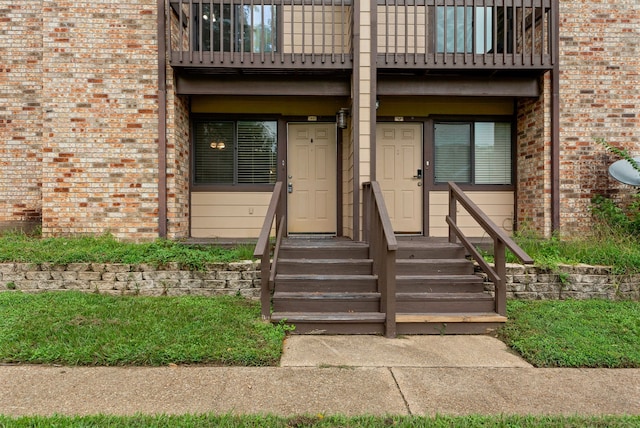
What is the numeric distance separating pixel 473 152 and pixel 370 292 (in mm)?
4128

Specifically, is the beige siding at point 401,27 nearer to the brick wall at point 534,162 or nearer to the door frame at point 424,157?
the door frame at point 424,157

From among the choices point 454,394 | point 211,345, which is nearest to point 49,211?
point 211,345

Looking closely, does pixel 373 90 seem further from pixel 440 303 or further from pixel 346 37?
pixel 440 303

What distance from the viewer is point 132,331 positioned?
149 inches

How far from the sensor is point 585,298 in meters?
5.06

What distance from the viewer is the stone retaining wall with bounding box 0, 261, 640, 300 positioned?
5.04 metres

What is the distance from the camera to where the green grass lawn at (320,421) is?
2387mm

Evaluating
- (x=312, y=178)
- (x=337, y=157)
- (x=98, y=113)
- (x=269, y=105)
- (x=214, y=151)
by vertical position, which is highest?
(x=269, y=105)

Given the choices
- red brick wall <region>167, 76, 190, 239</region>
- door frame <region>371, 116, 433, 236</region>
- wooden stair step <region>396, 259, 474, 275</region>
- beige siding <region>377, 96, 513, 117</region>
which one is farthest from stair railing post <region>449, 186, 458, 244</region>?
red brick wall <region>167, 76, 190, 239</region>

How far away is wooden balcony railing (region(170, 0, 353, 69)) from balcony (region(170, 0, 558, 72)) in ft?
0.05

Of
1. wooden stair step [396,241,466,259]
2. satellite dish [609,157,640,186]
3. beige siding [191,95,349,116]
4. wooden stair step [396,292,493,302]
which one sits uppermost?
beige siding [191,95,349,116]

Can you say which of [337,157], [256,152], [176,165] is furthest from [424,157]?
[176,165]

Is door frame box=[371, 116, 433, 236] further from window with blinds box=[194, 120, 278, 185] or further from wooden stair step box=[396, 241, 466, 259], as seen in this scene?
window with blinds box=[194, 120, 278, 185]

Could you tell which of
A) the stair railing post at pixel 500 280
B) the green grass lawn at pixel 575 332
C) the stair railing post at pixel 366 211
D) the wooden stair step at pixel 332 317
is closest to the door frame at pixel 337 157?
the stair railing post at pixel 366 211
